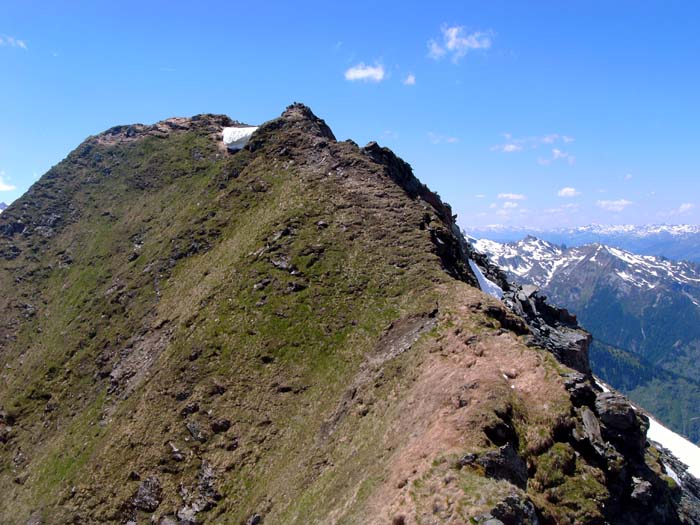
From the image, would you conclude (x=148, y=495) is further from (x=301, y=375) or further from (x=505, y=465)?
(x=505, y=465)

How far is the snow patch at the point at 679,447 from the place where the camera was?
222 feet

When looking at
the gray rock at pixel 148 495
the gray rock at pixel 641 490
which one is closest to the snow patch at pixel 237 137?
the gray rock at pixel 148 495

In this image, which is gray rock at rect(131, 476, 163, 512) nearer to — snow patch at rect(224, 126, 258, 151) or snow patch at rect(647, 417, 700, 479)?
snow patch at rect(647, 417, 700, 479)

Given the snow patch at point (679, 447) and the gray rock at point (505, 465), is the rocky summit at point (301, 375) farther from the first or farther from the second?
the snow patch at point (679, 447)

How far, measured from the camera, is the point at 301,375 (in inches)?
1683

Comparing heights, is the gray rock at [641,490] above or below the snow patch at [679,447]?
above

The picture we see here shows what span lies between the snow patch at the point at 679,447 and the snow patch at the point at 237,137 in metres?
82.3

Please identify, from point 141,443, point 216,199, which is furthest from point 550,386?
point 216,199

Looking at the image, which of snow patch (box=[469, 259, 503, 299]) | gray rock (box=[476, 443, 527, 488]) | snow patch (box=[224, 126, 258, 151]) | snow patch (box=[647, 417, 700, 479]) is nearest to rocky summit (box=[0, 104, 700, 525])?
gray rock (box=[476, 443, 527, 488])

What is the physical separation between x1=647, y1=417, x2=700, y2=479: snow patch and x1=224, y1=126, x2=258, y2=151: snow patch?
270ft

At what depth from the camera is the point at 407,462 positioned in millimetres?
25203

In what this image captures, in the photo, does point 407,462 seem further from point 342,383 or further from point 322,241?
point 322,241

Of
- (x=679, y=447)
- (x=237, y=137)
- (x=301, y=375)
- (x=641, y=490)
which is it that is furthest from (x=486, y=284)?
(x=237, y=137)

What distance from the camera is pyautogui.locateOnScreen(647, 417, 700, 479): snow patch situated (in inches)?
2670
